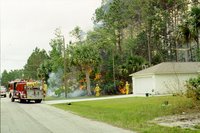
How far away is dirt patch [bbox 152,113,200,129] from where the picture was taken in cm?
1738

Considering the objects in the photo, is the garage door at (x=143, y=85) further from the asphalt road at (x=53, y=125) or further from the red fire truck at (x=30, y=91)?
the asphalt road at (x=53, y=125)

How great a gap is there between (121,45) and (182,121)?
6373 centimetres

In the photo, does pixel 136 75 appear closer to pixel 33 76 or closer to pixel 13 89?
pixel 13 89

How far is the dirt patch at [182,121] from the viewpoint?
17.4m

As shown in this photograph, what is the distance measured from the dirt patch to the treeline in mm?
41021

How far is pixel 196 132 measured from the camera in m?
14.8

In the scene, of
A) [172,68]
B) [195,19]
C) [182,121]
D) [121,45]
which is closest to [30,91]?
[172,68]

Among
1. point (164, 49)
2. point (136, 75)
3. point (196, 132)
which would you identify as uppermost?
point (164, 49)

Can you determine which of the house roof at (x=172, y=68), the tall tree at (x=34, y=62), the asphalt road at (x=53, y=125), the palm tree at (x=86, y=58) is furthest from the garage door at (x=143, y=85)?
the tall tree at (x=34, y=62)

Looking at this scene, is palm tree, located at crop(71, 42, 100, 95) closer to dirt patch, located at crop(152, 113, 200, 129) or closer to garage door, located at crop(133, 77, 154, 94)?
garage door, located at crop(133, 77, 154, 94)

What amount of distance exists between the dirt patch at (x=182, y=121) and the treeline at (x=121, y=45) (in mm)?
41021

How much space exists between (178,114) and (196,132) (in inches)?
294

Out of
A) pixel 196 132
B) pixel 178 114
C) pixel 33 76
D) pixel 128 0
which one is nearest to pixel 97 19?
pixel 128 0

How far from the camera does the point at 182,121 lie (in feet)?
61.9
